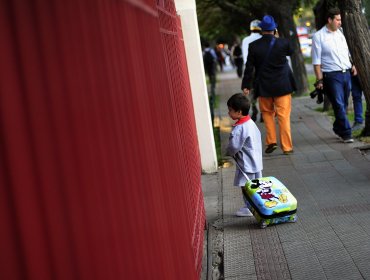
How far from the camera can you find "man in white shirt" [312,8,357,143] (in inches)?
393

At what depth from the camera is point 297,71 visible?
20.2m

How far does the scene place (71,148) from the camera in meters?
1.74

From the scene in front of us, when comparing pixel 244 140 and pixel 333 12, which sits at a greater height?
pixel 333 12

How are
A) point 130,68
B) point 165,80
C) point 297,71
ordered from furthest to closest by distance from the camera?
point 297,71
point 165,80
point 130,68

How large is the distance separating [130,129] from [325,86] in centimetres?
832

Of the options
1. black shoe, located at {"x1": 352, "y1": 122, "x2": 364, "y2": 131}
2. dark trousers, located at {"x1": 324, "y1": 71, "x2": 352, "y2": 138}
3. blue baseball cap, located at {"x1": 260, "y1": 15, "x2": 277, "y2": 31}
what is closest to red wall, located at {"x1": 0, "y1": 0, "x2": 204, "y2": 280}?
blue baseball cap, located at {"x1": 260, "y1": 15, "x2": 277, "y2": 31}

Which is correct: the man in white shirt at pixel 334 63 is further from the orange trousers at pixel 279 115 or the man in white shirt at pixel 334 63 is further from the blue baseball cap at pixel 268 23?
the blue baseball cap at pixel 268 23

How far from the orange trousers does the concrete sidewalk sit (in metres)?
0.24

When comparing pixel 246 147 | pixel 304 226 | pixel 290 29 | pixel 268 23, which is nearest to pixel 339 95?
pixel 268 23

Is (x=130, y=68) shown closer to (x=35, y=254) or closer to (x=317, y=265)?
(x=35, y=254)

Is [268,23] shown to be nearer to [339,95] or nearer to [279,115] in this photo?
[279,115]

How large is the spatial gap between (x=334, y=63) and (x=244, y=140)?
439 cm

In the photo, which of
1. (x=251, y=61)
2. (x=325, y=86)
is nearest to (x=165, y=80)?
(x=251, y=61)

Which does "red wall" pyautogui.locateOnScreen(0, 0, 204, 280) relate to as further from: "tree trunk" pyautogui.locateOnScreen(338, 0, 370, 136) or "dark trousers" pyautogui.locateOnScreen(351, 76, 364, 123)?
"dark trousers" pyautogui.locateOnScreen(351, 76, 364, 123)
